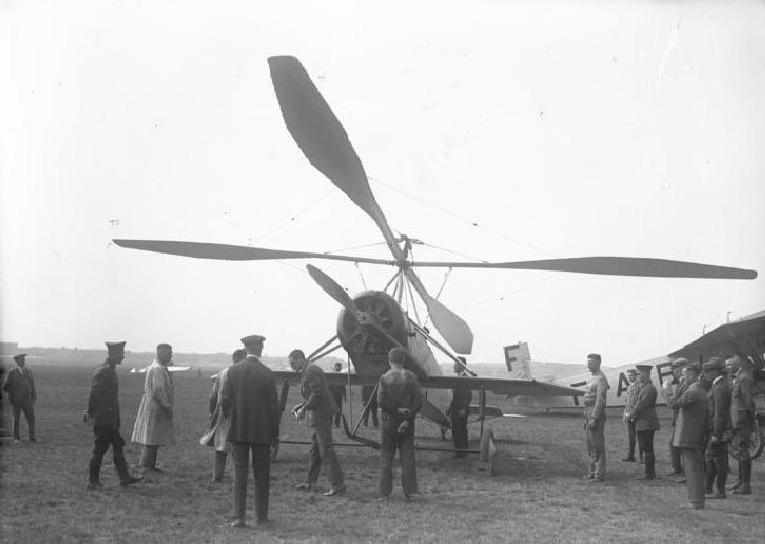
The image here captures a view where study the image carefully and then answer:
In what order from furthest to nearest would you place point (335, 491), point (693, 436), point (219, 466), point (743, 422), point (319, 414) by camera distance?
point (219, 466)
point (743, 422)
point (319, 414)
point (335, 491)
point (693, 436)

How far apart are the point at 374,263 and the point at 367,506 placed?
4.31 m

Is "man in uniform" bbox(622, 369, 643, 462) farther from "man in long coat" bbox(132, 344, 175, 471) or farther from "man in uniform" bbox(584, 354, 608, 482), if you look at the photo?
"man in long coat" bbox(132, 344, 175, 471)

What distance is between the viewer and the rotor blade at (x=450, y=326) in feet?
38.4

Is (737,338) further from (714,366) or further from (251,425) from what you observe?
(251,425)

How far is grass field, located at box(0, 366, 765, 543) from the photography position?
6016mm

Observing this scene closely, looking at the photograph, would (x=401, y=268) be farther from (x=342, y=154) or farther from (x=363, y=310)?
(x=342, y=154)

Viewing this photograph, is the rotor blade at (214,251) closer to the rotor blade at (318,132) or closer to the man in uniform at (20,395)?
the rotor blade at (318,132)

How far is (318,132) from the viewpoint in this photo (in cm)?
879

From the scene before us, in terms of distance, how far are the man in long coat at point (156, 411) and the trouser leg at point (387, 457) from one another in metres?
2.89

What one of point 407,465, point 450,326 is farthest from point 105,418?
point 450,326

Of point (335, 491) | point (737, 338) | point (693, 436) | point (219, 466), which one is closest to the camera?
point (693, 436)

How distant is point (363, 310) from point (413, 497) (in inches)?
120

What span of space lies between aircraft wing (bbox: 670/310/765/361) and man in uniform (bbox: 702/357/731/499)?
18.8 feet

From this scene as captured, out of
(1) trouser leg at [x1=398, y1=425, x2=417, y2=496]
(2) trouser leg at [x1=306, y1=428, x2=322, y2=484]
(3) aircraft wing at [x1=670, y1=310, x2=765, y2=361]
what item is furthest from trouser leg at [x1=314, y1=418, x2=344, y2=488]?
(3) aircraft wing at [x1=670, y1=310, x2=765, y2=361]
